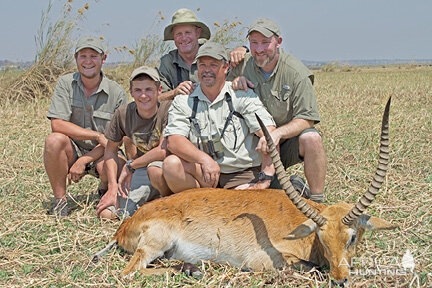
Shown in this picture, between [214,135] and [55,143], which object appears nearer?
[214,135]

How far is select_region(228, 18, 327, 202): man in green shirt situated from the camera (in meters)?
5.43

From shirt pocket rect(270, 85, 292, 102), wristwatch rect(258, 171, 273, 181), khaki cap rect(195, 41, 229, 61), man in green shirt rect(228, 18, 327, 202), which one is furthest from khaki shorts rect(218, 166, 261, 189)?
khaki cap rect(195, 41, 229, 61)

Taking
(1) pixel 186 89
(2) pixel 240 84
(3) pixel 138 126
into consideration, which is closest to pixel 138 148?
(3) pixel 138 126

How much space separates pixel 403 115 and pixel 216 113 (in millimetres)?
6387

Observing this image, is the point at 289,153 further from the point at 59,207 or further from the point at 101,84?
the point at 59,207

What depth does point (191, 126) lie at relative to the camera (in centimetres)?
541

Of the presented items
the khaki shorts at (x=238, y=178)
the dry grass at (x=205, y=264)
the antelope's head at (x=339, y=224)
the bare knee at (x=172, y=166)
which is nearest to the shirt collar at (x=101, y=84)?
the dry grass at (x=205, y=264)

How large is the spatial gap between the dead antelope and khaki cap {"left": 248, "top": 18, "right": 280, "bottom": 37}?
1984 millimetres

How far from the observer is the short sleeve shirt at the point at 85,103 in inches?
249

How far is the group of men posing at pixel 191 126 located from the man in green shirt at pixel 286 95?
0.04ft

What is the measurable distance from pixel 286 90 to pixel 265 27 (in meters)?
0.83

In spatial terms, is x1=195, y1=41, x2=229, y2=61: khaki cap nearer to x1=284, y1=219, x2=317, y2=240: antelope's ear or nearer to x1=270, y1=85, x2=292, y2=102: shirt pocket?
x1=270, y1=85, x2=292, y2=102: shirt pocket

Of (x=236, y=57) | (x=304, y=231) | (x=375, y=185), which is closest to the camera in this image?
(x=375, y=185)

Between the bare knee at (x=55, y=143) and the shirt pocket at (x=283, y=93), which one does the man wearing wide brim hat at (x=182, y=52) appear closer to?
the shirt pocket at (x=283, y=93)
